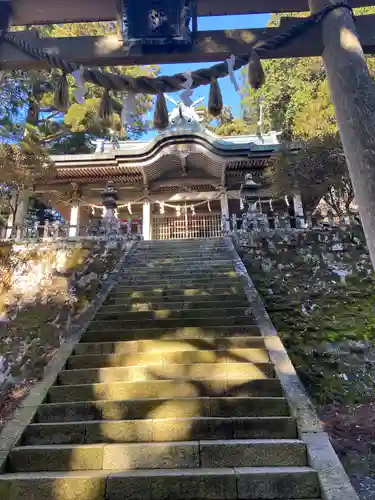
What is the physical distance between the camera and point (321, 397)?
4.73 metres

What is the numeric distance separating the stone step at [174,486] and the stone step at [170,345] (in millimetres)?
1948

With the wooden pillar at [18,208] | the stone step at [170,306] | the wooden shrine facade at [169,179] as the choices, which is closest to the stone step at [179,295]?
the stone step at [170,306]

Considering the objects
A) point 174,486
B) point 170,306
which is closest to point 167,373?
point 174,486

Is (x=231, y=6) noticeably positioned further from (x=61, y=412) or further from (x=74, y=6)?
(x=61, y=412)

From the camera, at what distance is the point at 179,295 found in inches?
272

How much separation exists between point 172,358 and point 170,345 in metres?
0.32

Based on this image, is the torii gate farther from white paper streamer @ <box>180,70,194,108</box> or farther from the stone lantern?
white paper streamer @ <box>180,70,194,108</box>

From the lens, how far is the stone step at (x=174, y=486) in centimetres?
290

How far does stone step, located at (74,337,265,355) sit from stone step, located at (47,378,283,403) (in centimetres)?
70

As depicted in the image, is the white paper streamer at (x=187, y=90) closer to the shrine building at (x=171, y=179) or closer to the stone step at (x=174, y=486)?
the stone step at (x=174, y=486)

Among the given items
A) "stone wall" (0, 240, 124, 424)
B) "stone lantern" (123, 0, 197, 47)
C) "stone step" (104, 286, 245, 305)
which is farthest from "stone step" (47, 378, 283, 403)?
"stone lantern" (123, 0, 197, 47)

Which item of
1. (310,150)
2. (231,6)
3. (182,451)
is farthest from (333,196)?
(182,451)

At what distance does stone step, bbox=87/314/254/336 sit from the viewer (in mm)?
5660

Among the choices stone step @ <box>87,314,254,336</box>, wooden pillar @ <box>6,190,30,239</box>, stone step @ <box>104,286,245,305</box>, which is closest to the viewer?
stone step @ <box>87,314,254,336</box>
